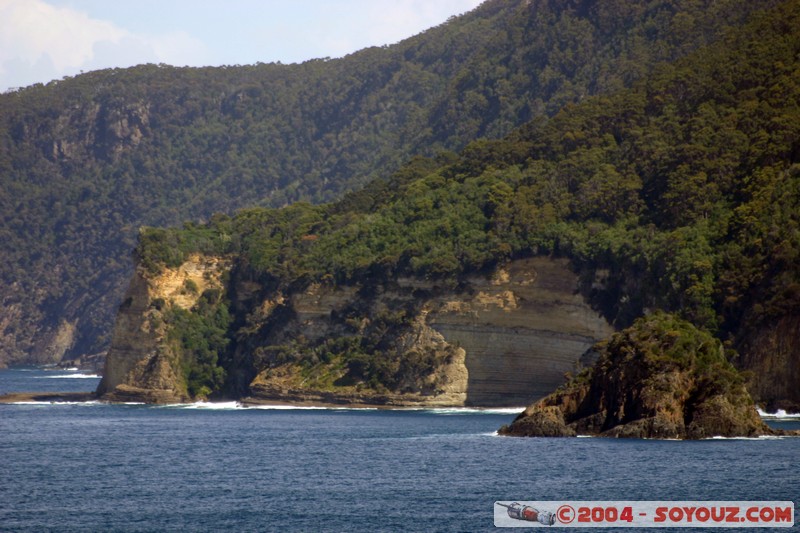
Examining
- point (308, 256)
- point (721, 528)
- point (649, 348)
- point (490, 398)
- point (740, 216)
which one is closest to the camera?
point (721, 528)

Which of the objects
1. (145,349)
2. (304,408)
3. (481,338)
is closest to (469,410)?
(481,338)

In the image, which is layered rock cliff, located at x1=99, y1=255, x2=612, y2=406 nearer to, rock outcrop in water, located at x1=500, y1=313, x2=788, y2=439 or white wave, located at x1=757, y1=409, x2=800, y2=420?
white wave, located at x1=757, y1=409, x2=800, y2=420

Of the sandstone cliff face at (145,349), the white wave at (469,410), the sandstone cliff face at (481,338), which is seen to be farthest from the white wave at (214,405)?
the white wave at (469,410)

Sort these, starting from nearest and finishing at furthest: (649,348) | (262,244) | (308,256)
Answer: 1. (649,348)
2. (308,256)
3. (262,244)

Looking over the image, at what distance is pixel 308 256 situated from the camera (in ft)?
487

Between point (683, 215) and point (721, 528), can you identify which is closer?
point (721, 528)

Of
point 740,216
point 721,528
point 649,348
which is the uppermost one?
point 740,216

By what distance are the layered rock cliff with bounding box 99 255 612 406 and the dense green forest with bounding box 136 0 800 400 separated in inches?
60.0

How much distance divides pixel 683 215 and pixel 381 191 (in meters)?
48.0

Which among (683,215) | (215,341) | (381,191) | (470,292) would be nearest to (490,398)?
(470,292)

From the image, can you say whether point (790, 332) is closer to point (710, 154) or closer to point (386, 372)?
point (710, 154)

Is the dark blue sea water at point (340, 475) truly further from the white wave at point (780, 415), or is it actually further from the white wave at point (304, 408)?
the white wave at point (304, 408)

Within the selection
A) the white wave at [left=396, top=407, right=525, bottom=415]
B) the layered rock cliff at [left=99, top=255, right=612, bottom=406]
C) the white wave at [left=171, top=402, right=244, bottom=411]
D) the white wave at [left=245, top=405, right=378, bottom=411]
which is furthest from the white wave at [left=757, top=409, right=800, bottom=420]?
the white wave at [left=171, top=402, right=244, bottom=411]

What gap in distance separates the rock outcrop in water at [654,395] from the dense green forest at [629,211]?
71.4ft
